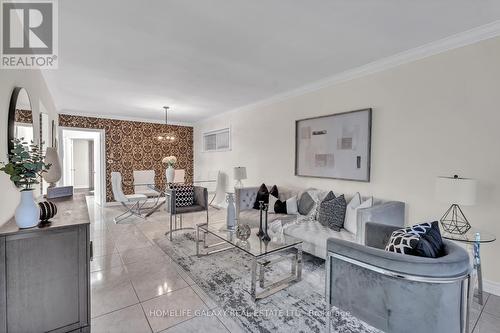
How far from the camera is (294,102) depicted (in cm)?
442

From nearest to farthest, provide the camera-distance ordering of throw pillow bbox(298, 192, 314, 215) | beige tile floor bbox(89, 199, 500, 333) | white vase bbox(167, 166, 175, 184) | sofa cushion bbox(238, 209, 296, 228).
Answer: beige tile floor bbox(89, 199, 500, 333), sofa cushion bbox(238, 209, 296, 228), throw pillow bbox(298, 192, 314, 215), white vase bbox(167, 166, 175, 184)

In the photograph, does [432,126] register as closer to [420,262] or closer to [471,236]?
[471,236]

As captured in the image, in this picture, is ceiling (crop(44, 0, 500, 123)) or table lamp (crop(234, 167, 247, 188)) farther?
table lamp (crop(234, 167, 247, 188))

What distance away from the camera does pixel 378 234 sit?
2.15 metres

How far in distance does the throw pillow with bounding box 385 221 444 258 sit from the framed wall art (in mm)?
1736

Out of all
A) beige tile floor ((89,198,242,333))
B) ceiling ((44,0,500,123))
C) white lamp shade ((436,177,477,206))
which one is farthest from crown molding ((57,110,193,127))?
white lamp shade ((436,177,477,206))

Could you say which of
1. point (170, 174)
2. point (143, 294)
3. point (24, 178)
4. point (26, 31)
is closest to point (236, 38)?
point (26, 31)

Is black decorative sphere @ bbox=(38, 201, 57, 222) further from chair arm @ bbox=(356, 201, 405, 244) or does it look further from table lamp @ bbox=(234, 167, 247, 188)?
table lamp @ bbox=(234, 167, 247, 188)

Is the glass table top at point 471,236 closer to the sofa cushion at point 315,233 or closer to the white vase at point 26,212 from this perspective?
the sofa cushion at point 315,233

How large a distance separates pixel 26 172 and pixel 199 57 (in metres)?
2.12

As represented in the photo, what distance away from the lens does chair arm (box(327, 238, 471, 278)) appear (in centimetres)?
131

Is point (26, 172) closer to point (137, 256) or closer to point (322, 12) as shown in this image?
point (137, 256)

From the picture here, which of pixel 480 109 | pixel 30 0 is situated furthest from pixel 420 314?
pixel 30 0

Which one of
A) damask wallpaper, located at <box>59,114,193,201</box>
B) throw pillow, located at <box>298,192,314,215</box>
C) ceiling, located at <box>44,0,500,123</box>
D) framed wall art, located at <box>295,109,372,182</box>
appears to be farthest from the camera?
damask wallpaper, located at <box>59,114,193,201</box>
